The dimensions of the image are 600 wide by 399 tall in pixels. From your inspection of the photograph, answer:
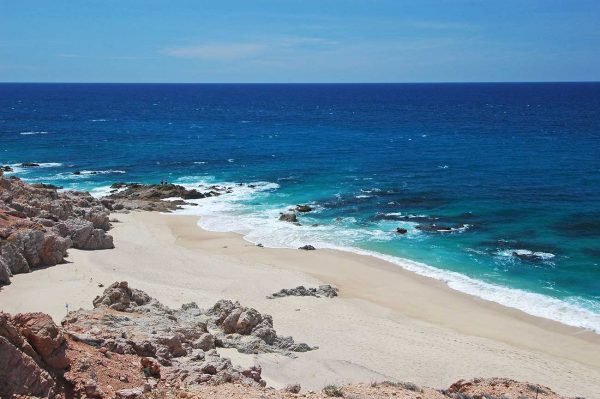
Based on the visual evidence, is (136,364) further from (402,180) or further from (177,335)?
(402,180)

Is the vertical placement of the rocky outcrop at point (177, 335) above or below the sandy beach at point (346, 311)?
above

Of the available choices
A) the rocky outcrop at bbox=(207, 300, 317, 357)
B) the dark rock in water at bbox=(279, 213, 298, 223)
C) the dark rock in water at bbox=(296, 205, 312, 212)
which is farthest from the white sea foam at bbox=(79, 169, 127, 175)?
the rocky outcrop at bbox=(207, 300, 317, 357)

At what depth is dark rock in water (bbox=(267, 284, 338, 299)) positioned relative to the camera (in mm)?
31195

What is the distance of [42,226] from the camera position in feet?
113

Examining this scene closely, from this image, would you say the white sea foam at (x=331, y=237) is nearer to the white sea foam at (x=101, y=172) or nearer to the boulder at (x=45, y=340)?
the white sea foam at (x=101, y=172)

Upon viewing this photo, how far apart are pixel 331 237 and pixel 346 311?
1528 centimetres

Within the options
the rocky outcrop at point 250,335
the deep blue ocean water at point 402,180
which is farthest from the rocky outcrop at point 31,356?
the deep blue ocean water at point 402,180

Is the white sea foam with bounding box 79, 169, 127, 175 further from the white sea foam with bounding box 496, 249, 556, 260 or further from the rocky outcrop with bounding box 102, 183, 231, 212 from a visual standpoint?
the white sea foam with bounding box 496, 249, 556, 260

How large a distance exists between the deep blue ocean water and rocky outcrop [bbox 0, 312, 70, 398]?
2437 cm

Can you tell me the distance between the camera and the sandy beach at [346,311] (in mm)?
22719

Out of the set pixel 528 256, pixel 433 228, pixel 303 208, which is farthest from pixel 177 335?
pixel 303 208

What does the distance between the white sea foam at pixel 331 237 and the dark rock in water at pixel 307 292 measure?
723 cm

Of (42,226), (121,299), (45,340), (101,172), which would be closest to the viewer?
(45,340)

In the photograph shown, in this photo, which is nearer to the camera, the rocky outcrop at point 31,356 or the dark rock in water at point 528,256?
the rocky outcrop at point 31,356
